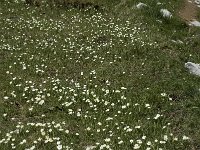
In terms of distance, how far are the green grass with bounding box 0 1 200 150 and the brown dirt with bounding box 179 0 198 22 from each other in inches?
72.7

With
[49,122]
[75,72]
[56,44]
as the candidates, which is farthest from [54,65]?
[49,122]

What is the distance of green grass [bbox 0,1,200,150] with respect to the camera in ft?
47.1

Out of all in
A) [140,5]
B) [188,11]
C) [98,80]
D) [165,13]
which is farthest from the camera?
[188,11]

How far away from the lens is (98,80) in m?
19.9

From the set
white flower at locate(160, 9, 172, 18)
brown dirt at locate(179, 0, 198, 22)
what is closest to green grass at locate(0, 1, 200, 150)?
white flower at locate(160, 9, 172, 18)

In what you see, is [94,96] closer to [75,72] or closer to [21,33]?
[75,72]

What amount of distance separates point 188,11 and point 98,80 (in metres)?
17.7

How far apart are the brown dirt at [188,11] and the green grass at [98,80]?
1.85 meters

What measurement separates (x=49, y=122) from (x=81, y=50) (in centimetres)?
940

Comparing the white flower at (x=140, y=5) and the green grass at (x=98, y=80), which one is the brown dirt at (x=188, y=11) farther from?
the white flower at (x=140, y=5)

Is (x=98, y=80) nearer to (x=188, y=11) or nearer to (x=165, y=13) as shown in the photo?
(x=165, y=13)

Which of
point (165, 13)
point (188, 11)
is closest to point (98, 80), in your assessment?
point (165, 13)

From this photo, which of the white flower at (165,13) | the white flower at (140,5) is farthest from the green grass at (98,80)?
the white flower at (140,5)

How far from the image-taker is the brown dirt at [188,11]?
32.8 m
